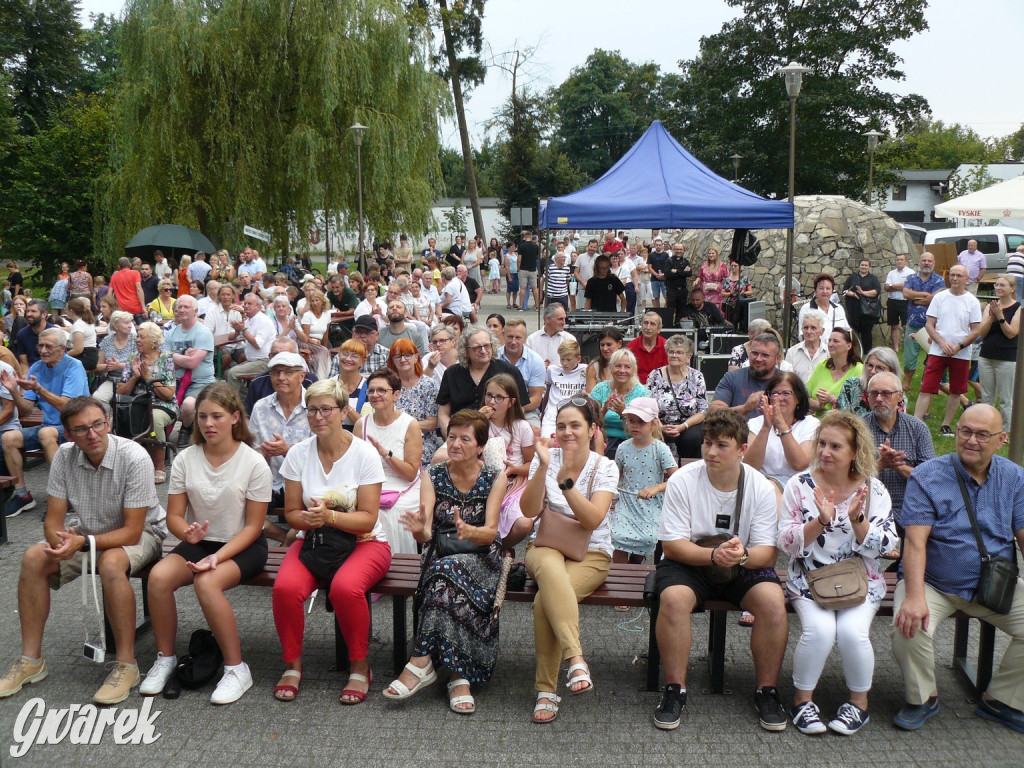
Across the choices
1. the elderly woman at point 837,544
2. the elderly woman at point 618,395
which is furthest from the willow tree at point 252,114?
the elderly woman at point 837,544

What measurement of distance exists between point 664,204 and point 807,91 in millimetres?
26441

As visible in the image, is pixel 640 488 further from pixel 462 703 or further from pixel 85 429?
pixel 85 429

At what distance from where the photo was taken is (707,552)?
430 cm

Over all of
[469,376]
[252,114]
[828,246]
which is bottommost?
[469,376]

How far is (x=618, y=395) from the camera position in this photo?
6539 mm

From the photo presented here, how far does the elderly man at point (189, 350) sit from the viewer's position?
28.9ft

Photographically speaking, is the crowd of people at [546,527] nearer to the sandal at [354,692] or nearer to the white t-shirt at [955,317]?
the sandal at [354,692]

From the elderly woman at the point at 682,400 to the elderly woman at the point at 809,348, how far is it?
933mm

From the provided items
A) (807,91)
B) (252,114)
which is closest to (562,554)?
(252,114)

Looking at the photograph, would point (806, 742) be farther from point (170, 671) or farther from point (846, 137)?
point (846, 137)

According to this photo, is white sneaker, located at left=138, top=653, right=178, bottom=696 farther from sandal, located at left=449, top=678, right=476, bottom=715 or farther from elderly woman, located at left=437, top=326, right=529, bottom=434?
elderly woman, located at left=437, top=326, right=529, bottom=434

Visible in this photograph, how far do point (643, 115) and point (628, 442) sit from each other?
7080 cm

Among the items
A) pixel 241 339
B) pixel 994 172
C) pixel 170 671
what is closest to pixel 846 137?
pixel 994 172

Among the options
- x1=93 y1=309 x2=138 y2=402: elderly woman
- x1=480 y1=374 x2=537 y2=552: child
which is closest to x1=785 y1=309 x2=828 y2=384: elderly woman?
x1=480 y1=374 x2=537 y2=552: child
